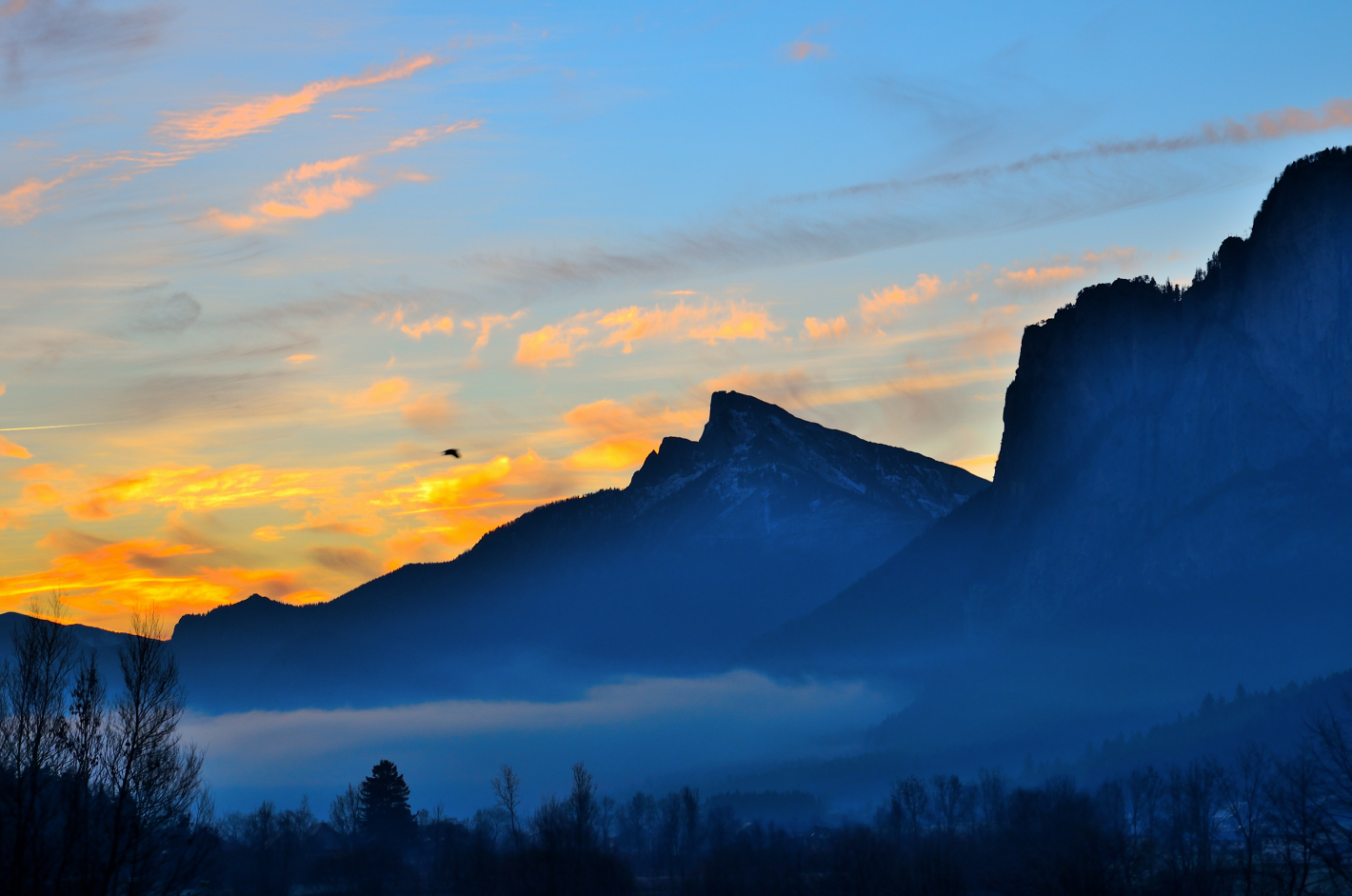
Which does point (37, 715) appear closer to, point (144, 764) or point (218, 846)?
point (144, 764)

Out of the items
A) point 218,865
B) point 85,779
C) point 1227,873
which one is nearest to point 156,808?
point 85,779

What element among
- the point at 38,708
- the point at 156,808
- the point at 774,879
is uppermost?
the point at 38,708

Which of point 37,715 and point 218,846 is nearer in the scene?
point 37,715

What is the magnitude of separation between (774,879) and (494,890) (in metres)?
32.2

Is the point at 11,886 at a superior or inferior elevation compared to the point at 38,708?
inferior

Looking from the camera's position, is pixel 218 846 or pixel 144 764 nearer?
pixel 144 764

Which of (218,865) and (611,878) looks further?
(218,865)

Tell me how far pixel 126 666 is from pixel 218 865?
124 m

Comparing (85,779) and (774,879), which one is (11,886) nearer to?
(85,779)

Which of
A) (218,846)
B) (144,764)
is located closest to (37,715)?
(144,764)

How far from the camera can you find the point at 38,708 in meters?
78.1

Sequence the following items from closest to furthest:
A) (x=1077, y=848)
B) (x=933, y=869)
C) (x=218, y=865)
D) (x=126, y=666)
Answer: (x=126, y=666) < (x=1077, y=848) < (x=933, y=869) < (x=218, y=865)

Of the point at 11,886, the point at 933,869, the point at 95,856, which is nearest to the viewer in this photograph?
the point at 11,886

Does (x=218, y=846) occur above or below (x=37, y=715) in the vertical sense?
below
